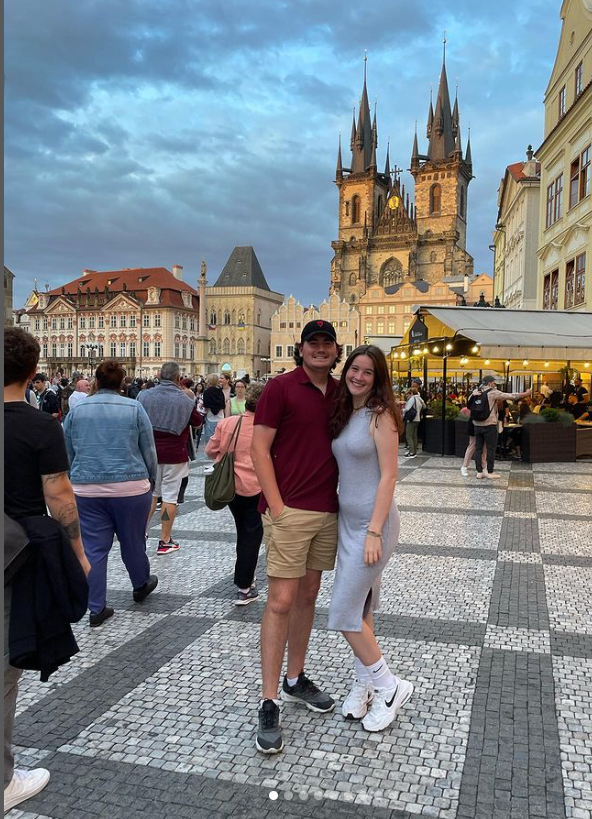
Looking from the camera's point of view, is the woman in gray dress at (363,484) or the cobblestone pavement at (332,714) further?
the woman in gray dress at (363,484)

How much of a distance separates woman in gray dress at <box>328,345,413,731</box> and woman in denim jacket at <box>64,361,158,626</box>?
2181mm

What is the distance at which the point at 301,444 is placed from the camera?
10.0ft

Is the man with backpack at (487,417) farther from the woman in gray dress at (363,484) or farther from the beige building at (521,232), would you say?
the beige building at (521,232)

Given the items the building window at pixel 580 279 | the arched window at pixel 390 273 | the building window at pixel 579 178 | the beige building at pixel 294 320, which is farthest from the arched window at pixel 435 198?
the building window at pixel 580 279

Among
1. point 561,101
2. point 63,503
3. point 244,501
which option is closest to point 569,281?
point 561,101

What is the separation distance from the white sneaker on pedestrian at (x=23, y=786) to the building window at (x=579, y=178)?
2421 centimetres

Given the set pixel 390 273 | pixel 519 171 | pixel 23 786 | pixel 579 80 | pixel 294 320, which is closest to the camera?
pixel 23 786

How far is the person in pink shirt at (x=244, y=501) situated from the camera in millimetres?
4984

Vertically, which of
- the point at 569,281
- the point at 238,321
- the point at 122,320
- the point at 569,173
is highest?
the point at 238,321

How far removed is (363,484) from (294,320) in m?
85.1

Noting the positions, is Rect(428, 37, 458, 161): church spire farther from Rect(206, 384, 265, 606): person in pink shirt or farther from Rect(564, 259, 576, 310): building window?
Rect(206, 384, 265, 606): person in pink shirt

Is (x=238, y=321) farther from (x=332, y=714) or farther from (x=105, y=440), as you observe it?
(x=332, y=714)

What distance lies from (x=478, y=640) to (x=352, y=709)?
4.39 ft

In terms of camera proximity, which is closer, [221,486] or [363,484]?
[363,484]
